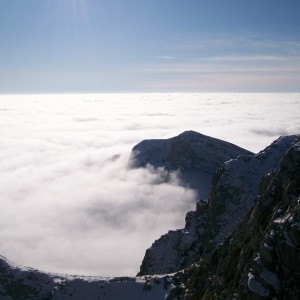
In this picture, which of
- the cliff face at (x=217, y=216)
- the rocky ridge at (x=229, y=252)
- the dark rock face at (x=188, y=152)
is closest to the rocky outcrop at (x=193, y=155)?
the dark rock face at (x=188, y=152)

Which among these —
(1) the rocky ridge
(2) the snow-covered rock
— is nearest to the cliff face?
(1) the rocky ridge

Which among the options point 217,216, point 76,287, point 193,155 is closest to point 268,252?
point 76,287

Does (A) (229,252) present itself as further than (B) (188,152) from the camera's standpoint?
No

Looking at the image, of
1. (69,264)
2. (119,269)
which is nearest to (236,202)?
(119,269)

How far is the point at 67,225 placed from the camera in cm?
13438

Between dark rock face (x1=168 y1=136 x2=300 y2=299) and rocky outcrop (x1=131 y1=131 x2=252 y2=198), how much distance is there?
99933mm

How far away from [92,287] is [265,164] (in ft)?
107

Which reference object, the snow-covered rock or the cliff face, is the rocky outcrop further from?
the snow-covered rock

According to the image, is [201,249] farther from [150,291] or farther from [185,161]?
[185,161]

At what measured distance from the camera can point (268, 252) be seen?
49.9 feet

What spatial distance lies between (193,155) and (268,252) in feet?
389

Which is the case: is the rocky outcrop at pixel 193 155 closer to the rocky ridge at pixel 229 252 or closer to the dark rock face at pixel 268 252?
the rocky ridge at pixel 229 252

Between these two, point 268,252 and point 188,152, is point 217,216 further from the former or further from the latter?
point 188,152

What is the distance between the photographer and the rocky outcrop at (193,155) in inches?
4966
